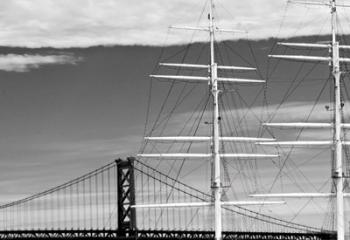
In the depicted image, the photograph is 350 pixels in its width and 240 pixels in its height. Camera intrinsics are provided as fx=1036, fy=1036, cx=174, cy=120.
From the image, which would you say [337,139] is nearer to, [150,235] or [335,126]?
[335,126]

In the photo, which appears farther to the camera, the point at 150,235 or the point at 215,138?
the point at 150,235

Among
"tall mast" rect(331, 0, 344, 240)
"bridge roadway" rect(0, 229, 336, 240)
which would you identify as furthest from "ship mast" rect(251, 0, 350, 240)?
"bridge roadway" rect(0, 229, 336, 240)

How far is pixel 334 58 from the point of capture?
10525cm

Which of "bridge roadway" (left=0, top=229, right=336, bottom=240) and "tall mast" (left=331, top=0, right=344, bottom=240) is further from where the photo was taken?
"bridge roadway" (left=0, top=229, right=336, bottom=240)

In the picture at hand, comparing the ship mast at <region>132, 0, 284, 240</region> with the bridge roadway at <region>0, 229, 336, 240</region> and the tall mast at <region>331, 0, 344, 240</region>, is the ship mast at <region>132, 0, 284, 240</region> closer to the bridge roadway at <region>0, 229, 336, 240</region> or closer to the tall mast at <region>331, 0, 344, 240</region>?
the tall mast at <region>331, 0, 344, 240</region>

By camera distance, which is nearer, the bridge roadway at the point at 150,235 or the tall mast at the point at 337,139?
the tall mast at the point at 337,139

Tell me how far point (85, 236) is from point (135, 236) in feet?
63.6

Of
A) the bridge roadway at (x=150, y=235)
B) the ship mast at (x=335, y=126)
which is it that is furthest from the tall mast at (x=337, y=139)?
the bridge roadway at (x=150, y=235)

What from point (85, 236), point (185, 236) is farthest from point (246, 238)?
point (85, 236)

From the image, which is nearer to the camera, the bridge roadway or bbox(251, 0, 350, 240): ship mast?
bbox(251, 0, 350, 240): ship mast

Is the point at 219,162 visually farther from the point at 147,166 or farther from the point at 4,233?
the point at 4,233

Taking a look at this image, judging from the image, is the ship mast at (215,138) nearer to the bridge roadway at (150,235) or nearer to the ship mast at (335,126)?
the ship mast at (335,126)

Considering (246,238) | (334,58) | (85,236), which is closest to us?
(334,58)

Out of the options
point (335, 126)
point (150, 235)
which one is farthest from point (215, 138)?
point (150, 235)
